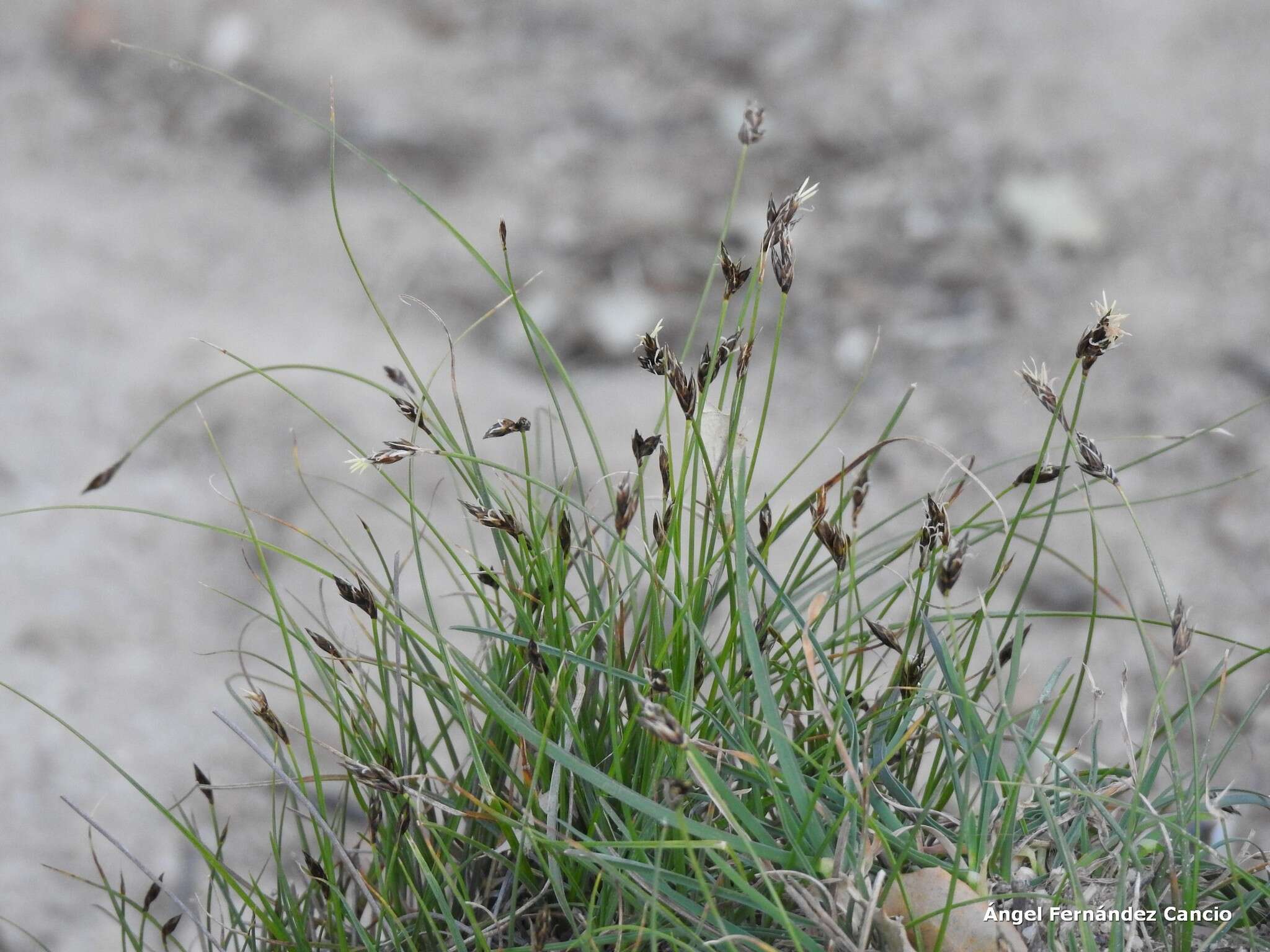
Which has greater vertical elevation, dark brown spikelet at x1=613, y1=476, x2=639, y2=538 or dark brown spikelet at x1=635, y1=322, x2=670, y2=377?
dark brown spikelet at x1=635, y1=322, x2=670, y2=377

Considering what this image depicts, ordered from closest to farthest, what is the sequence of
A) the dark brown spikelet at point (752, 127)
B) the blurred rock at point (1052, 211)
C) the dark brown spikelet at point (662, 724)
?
the dark brown spikelet at point (662, 724)
the dark brown spikelet at point (752, 127)
the blurred rock at point (1052, 211)

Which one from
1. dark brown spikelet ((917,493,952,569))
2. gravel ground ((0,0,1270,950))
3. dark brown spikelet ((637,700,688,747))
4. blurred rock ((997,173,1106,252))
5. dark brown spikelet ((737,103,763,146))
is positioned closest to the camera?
dark brown spikelet ((637,700,688,747))

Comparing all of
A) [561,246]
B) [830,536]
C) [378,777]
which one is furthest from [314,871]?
[561,246]

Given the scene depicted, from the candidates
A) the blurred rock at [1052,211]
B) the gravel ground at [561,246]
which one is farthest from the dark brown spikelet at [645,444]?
the blurred rock at [1052,211]

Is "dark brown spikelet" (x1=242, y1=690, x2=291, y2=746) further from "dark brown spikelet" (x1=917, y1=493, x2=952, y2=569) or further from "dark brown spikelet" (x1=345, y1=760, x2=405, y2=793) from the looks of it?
"dark brown spikelet" (x1=917, y1=493, x2=952, y2=569)

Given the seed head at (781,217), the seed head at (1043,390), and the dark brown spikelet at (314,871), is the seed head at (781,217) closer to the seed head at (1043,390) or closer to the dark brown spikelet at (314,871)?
the seed head at (1043,390)

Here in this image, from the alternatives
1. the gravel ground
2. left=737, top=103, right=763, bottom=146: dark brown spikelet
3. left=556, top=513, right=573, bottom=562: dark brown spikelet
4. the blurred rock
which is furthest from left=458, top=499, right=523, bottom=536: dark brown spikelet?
the blurred rock
